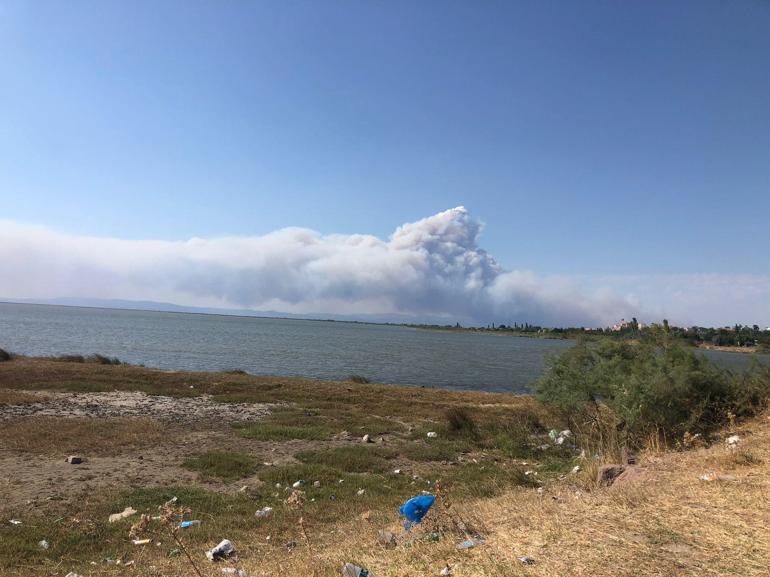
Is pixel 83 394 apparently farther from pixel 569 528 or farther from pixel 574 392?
pixel 569 528

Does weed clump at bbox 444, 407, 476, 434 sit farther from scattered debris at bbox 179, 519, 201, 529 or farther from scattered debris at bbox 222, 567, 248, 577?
scattered debris at bbox 222, 567, 248, 577

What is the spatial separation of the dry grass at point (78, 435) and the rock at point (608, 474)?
1136 centimetres

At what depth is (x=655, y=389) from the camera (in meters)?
11.9

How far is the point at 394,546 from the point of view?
558 cm

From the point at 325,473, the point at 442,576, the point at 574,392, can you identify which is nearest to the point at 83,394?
the point at 325,473

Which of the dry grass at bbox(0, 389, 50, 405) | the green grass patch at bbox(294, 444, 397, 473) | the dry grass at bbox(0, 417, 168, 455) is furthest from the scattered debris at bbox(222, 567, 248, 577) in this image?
the dry grass at bbox(0, 389, 50, 405)

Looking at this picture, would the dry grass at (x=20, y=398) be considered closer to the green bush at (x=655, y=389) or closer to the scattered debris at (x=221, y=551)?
the scattered debris at (x=221, y=551)

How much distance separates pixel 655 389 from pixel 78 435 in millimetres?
15709

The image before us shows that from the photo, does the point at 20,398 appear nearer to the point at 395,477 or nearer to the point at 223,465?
the point at 223,465

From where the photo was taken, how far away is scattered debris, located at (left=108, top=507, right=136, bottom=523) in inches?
309

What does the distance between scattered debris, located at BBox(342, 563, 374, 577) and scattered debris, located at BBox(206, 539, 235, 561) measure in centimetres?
242

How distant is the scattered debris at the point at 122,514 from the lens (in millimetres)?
7846

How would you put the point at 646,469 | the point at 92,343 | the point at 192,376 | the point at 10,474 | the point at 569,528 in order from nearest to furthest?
1. the point at 569,528
2. the point at 646,469
3. the point at 10,474
4. the point at 192,376
5. the point at 92,343

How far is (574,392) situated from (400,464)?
5.89 meters
